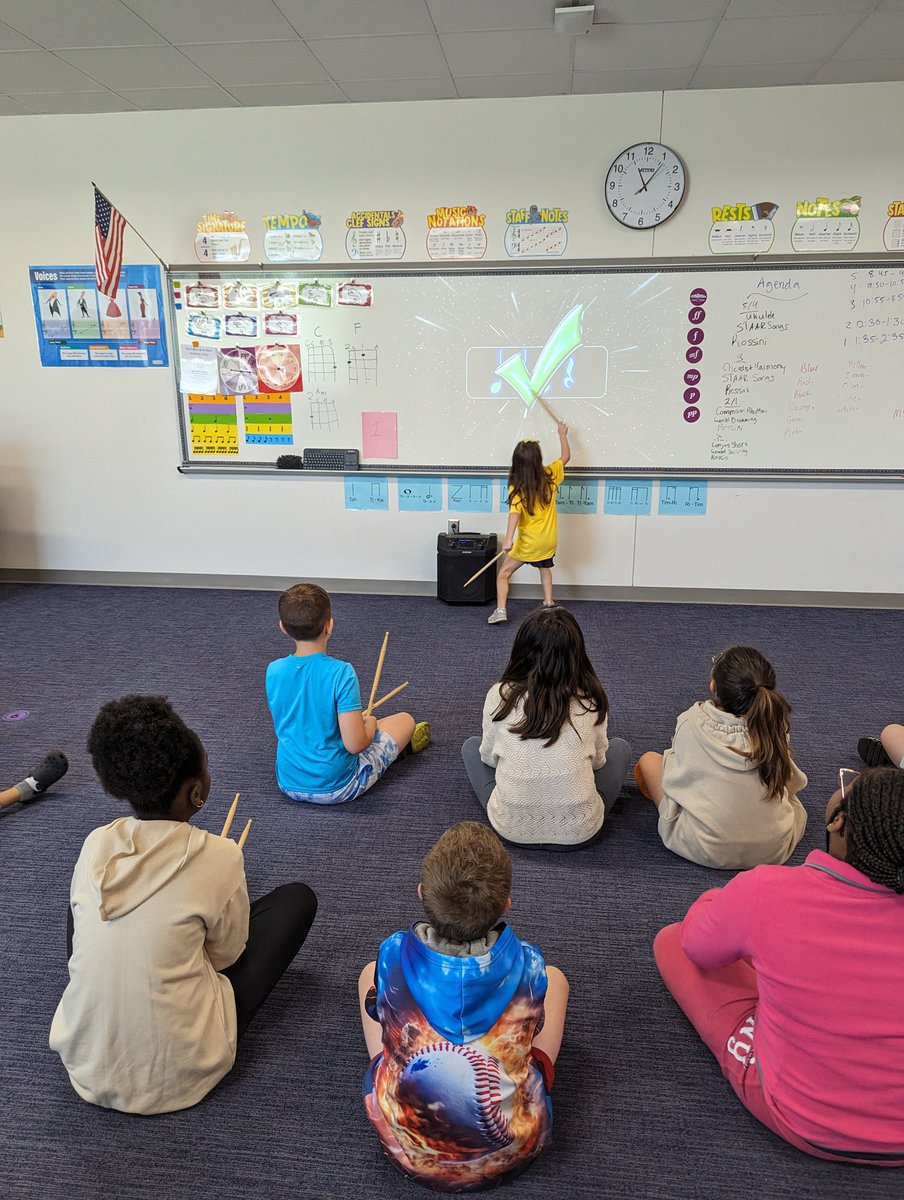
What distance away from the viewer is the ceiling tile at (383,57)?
3.48m

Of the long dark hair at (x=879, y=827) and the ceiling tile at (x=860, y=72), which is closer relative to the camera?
the long dark hair at (x=879, y=827)

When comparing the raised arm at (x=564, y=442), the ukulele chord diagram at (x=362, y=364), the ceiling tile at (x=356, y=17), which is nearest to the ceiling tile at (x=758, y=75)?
the ceiling tile at (x=356, y=17)

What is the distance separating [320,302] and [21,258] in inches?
75.4

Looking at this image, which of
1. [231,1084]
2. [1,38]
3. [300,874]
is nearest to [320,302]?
[1,38]

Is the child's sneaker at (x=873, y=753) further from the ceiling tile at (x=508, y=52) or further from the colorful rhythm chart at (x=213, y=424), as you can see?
the colorful rhythm chart at (x=213, y=424)

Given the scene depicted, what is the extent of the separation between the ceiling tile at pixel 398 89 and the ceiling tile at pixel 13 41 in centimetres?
147

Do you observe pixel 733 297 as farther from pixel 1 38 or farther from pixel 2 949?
pixel 2 949

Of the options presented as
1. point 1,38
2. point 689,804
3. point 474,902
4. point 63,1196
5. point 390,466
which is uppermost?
point 1,38

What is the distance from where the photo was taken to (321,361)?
4.62m

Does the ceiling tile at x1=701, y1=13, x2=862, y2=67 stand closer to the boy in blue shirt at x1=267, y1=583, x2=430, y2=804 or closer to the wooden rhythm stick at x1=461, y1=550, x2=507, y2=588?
the wooden rhythm stick at x1=461, y1=550, x2=507, y2=588

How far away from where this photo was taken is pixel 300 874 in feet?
7.11

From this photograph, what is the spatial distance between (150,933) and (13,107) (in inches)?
195

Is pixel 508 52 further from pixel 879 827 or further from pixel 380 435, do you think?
pixel 879 827

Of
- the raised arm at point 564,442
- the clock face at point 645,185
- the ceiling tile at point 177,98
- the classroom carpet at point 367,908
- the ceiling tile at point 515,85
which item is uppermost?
the ceiling tile at point 177,98
